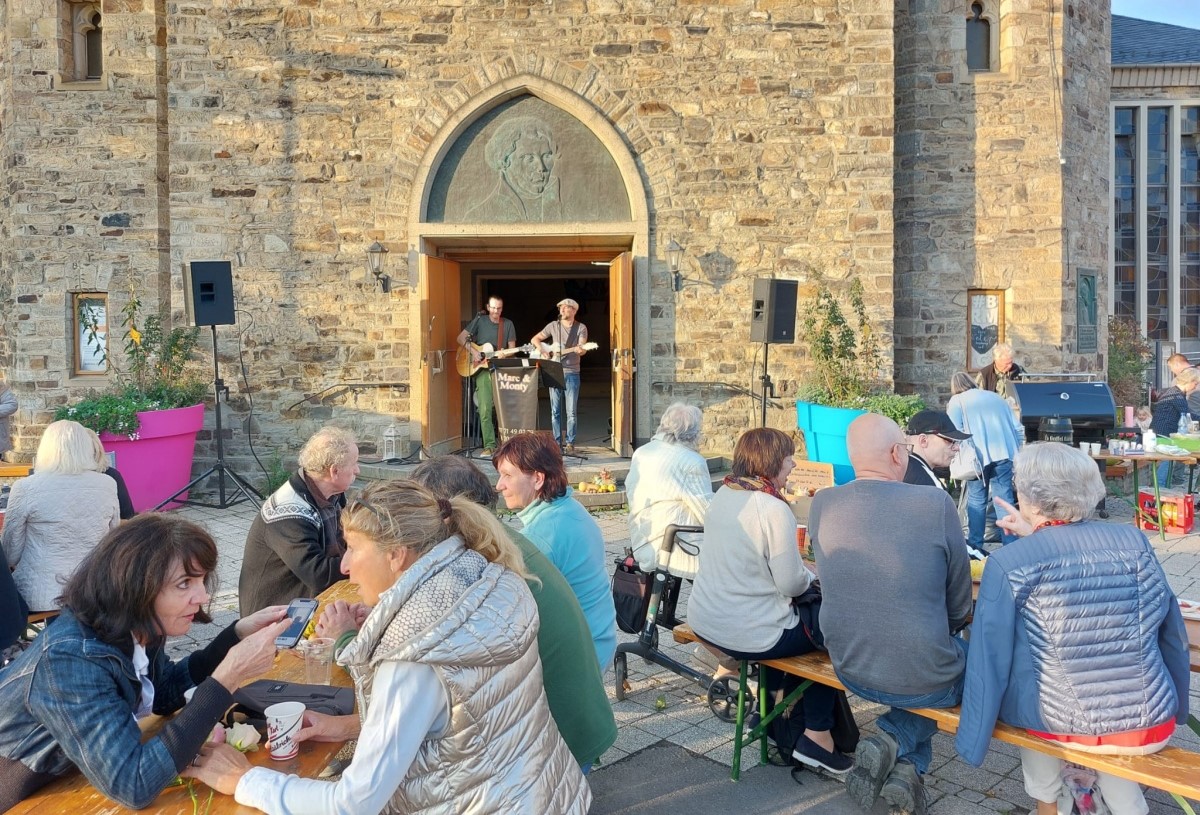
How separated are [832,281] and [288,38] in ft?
19.0

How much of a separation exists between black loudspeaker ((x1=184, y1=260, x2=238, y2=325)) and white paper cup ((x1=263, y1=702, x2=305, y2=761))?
282 inches

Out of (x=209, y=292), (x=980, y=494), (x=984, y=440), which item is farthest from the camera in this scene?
(x=209, y=292)

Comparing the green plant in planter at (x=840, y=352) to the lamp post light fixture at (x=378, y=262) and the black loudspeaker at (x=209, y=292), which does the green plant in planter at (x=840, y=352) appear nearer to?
the lamp post light fixture at (x=378, y=262)

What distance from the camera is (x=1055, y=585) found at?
284cm

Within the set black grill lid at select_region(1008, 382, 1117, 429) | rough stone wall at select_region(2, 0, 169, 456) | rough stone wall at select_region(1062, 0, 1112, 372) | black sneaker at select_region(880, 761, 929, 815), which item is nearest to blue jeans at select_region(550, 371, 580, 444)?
black grill lid at select_region(1008, 382, 1117, 429)

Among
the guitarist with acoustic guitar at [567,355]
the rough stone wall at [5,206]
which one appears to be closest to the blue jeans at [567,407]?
→ the guitarist with acoustic guitar at [567,355]

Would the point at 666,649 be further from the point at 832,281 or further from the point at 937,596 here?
the point at 832,281

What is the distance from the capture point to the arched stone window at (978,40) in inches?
414

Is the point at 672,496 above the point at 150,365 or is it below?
below

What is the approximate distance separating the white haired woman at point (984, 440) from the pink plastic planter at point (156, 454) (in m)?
6.57

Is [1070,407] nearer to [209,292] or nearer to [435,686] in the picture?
[209,292]

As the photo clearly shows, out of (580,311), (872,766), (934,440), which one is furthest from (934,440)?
(580,311)

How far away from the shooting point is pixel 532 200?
991 centimetres

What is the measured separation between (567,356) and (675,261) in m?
1.44
